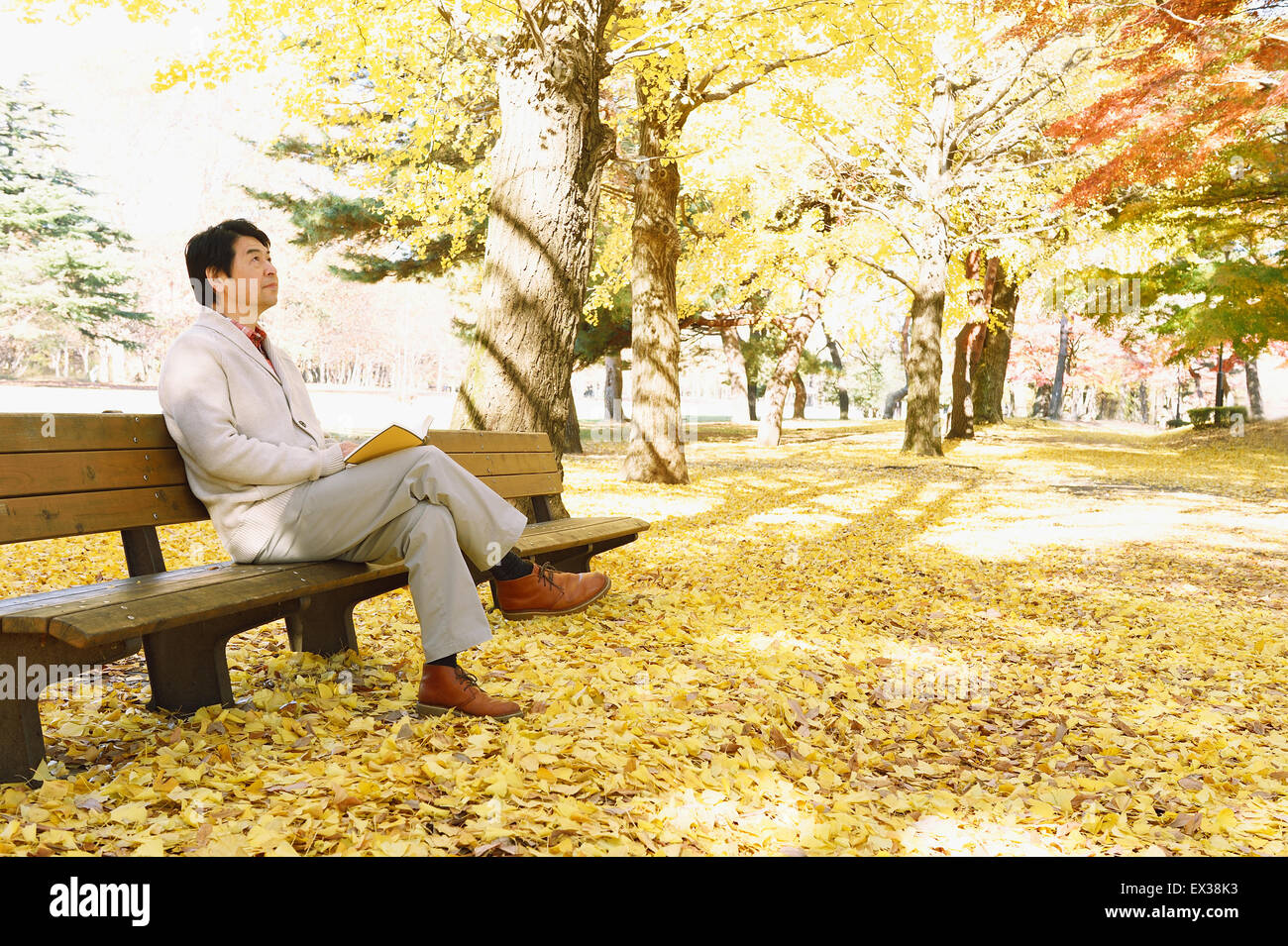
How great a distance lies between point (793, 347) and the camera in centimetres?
1967

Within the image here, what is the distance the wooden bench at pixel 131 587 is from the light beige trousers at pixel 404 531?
0.26 ft

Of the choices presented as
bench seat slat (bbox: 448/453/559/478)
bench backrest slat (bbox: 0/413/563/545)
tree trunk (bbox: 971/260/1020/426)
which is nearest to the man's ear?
bench backrest slat (bbox: 0/413/563/545)

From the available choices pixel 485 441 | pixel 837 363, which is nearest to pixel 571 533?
pixel 485 441

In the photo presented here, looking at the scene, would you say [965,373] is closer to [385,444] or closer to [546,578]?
[546,578]

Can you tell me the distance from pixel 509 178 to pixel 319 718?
3.88m

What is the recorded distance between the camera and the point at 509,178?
5891 millimetres

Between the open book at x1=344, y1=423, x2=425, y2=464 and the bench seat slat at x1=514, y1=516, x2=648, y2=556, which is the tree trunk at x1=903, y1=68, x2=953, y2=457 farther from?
the open book at x1=344, y1=423, x2=425, y2=464

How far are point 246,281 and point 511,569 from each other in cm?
150

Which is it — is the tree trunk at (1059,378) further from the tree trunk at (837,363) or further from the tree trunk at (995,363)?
the tree trunk at (995,363)

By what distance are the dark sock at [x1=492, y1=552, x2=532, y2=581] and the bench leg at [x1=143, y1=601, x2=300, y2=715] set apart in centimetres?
98
